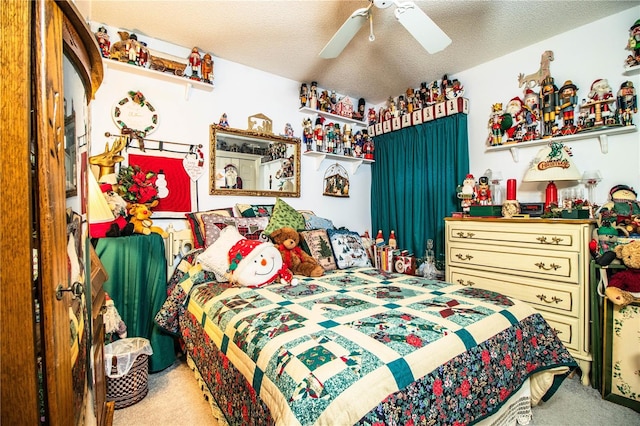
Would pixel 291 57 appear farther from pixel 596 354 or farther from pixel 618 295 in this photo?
pixel 596 354

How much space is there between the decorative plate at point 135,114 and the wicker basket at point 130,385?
173 cm

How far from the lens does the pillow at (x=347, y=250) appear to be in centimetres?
259

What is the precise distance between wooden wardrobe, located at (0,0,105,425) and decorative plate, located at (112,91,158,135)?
7.18 feet

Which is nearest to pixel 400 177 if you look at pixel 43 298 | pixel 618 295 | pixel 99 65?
pixel 618 295

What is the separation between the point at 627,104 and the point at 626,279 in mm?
1269

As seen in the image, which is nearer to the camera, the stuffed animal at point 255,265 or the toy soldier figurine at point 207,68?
the stuffed animal at point 255,265

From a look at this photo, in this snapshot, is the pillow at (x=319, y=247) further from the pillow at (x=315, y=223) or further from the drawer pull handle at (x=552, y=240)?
the drawer pull handle at (x=552, y=240)

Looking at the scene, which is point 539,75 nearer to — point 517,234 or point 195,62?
point 517,234

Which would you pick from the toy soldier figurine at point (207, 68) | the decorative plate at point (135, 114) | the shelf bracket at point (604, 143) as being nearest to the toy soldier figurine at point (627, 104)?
the shelf bracket at point (604, 143)

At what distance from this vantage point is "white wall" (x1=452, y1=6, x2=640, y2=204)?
2.17 metres

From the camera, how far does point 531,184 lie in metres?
2.64

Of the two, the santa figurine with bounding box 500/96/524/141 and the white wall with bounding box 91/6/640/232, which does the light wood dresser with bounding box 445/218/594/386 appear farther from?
the santa figurine with bounding box 500/96/524/141

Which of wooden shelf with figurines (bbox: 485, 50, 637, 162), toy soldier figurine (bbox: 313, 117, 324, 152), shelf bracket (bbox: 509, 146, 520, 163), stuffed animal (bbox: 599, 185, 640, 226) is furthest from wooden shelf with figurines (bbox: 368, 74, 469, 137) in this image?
stuffed animal (bbox: 599, 185, 640, 226)

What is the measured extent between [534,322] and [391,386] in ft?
3.46
